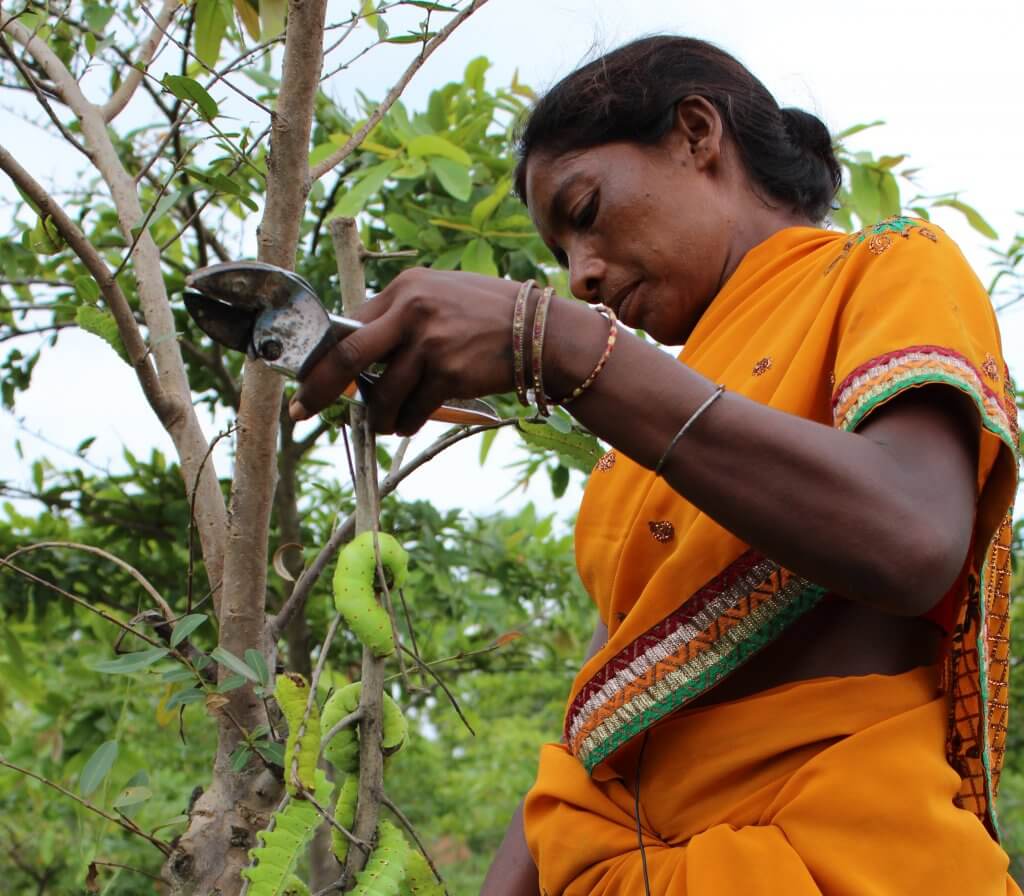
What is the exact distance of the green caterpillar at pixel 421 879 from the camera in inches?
47.9

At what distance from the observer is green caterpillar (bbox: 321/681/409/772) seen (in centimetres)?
116

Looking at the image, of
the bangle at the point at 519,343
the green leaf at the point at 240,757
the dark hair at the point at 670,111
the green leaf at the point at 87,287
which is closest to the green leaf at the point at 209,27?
the green leaf at the point at 87,287

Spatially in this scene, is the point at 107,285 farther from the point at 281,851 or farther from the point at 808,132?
the point at 808,132

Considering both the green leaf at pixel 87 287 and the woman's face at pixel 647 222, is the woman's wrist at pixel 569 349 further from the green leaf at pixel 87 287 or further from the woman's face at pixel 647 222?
the green leaf at pixel 87 287

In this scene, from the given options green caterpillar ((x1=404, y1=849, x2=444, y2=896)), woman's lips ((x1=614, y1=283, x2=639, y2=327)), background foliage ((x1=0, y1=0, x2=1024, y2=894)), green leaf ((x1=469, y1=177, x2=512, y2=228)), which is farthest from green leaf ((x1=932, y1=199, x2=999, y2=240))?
green caterpillar ((x1=404, y1=849, x2=444, y2=896))

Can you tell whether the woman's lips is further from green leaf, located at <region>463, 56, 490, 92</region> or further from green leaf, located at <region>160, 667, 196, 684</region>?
green leaf, located at <region>463, 56, 490, 92</region>

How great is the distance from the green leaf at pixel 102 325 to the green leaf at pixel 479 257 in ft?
3.12

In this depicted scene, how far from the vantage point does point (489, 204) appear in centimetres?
258

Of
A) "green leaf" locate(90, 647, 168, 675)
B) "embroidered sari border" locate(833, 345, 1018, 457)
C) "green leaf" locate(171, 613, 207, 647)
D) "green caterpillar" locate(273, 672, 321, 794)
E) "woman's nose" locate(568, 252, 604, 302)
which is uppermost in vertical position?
"woman's nose" locate(568, 252, 604, 302)

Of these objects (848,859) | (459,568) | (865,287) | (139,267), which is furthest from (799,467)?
(459,568)

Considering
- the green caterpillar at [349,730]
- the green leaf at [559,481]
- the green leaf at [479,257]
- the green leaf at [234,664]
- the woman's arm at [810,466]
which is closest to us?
the woman's arm at [810,466]

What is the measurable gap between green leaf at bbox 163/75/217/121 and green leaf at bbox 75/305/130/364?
0.38 meters

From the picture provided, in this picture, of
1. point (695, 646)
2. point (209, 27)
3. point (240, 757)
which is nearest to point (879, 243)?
point (695, 646)

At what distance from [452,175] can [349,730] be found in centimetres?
164
